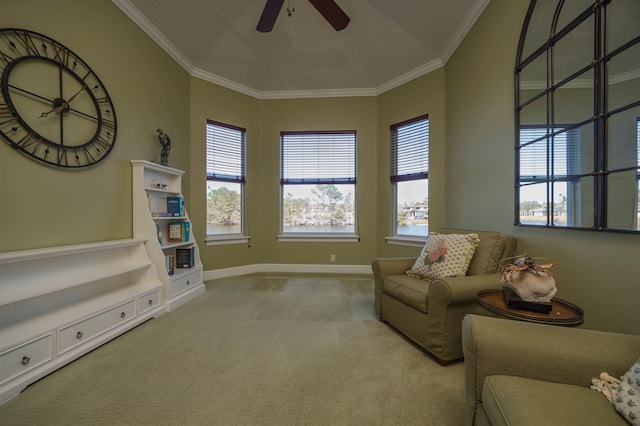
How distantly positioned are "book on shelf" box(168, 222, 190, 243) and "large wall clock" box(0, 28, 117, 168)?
40.1 inches

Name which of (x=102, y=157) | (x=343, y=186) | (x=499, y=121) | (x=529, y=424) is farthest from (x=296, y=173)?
(x=529, y=424)

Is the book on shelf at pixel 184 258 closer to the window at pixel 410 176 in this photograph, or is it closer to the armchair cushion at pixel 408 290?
the armchair cushion at pixel 408 290

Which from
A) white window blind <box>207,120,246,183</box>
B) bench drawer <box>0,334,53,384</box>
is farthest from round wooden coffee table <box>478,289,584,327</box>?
white window blind <box>207,120,246,183</box>

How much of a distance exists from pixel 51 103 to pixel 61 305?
1.55m

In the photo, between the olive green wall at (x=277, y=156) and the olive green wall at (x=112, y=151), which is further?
the olive green wall at (x=112, y=151)

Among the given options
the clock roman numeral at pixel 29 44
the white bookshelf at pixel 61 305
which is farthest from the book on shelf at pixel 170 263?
the clock roman numeral at pixel 29 44

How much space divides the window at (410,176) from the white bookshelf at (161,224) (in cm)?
287

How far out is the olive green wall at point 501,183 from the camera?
130 centimetres

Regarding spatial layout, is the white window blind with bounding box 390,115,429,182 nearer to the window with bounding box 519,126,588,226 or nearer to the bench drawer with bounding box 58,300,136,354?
the window with bounding box 519,126,588,226

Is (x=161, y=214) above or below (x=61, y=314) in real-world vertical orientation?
above

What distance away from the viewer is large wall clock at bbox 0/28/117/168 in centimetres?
174

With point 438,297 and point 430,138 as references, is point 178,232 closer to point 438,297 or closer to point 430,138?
point 438,297

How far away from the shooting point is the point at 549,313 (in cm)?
123

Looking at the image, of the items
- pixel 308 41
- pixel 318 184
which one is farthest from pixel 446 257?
pixel 308 41
